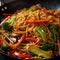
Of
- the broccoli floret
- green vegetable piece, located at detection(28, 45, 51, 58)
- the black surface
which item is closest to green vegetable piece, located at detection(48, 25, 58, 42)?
green vegetable piece, located at detection(28, 45, 51, 58)

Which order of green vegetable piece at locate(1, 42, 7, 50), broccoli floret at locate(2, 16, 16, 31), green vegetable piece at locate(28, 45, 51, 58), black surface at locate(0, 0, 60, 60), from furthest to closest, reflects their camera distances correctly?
black surface at locate(0, 0, 60, 60) < broccoli floret at locate(2, 16, 16, 31) < green vegetable piece at locate(1, 42, 7, 50) < green vegetable piece at locate(28, 45, 51, 58)

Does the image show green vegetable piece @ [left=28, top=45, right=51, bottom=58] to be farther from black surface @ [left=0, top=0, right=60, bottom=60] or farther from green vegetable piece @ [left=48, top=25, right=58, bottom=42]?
black surface @ [left=0, top=0, right=60, bottom=60]

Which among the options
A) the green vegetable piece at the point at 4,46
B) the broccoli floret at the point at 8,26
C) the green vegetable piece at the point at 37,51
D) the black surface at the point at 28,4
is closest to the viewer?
the green vegetable piece at the point at 37,51

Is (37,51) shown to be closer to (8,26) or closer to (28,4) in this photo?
(8,26)

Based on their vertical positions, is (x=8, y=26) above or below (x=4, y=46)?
above

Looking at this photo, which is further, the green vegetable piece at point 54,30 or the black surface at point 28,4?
the black surface at point 28,4

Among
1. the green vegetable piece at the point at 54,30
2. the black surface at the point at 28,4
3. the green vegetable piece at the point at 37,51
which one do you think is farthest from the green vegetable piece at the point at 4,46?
the black surface at the point at 28,4

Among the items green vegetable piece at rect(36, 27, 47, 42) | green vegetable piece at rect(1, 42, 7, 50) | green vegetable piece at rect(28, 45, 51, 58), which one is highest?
green vegetable piece at rect(36, 27, 47, 42)

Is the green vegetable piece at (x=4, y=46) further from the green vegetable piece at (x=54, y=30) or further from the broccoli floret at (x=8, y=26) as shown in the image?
the green vegetable piece at (x=54, y=30)

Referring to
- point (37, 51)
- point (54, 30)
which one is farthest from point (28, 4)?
point (37, 51)

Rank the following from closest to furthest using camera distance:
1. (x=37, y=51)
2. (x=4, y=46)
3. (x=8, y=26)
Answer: (x=37, y=51) < (x=4, y=46) < (x=8, y=26)

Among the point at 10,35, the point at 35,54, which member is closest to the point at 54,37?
the point at 35,54

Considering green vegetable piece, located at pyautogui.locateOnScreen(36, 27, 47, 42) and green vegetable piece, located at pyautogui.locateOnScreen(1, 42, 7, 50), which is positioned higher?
green vegetable piece, located at pyautogui.locateOnScreen(36, 27, 47, 42)
